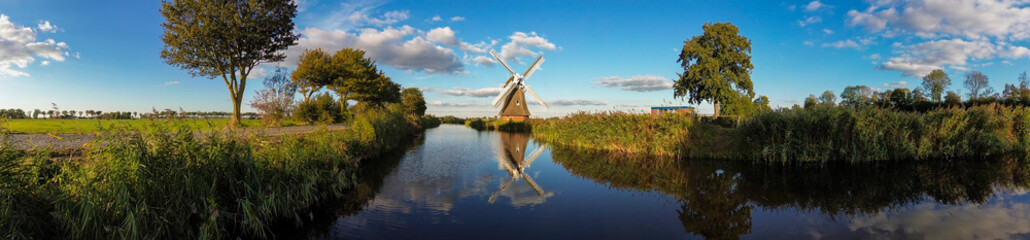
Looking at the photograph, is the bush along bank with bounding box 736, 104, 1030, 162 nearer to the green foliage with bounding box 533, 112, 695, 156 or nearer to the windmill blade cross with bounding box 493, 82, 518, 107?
the green foliage with bounding box 533, 112, 695, 156

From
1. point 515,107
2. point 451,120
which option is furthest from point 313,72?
point 451,120

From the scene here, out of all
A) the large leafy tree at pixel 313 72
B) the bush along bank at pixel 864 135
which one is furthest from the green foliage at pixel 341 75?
the bush along bank at pixel 864 135

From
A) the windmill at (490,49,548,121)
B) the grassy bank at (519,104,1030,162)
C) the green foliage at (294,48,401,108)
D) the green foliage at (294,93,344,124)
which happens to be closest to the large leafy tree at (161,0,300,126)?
the green foliage at (294,93,344,124)

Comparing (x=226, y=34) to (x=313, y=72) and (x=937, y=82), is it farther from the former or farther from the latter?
(x=937, y=82)

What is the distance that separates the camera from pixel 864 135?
1256 cm

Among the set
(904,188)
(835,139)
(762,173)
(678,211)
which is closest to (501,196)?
(678,211)

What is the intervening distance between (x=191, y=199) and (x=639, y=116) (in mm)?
14875

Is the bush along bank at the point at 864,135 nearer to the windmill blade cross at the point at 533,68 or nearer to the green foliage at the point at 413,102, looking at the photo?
the windmill blade cross at the point at 533,68

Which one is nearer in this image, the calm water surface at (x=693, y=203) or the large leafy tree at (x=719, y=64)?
the calm water surface at (x=693, y=203)

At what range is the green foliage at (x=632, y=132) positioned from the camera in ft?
48.3

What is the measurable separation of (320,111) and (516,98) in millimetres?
21213

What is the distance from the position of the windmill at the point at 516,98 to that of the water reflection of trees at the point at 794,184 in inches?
1194

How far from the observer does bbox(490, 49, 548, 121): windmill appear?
43.8 meters

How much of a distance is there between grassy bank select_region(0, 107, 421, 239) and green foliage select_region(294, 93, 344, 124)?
2087cm
